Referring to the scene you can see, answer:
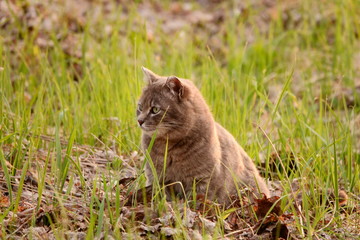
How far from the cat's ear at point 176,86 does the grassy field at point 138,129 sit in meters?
0.52

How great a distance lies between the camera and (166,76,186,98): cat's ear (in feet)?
13.3

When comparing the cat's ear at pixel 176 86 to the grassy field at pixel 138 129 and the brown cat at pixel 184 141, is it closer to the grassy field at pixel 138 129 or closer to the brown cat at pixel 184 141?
the brown cat at pixel 184 141

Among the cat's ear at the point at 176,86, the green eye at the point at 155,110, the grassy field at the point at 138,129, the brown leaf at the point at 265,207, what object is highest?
the cat's ear at the point at 176,86

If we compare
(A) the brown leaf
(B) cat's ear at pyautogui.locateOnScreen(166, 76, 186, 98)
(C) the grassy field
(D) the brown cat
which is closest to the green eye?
(D) the brown cat

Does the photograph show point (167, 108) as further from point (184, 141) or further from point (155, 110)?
A: point (184, 141)

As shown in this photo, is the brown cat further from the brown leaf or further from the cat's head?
the brown leaf

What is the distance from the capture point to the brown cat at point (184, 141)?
13.3 ft

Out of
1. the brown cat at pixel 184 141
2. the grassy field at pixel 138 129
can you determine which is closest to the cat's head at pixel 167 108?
the brown cat at pixel 184 141

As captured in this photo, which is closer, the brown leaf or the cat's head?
the brown leaf

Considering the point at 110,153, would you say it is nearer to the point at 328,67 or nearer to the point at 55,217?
the point at 55,217

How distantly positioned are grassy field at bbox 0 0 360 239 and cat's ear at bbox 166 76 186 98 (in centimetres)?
52

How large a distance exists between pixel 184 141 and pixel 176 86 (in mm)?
349

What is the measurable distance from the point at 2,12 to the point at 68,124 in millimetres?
2417

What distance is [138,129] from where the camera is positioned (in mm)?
4988
